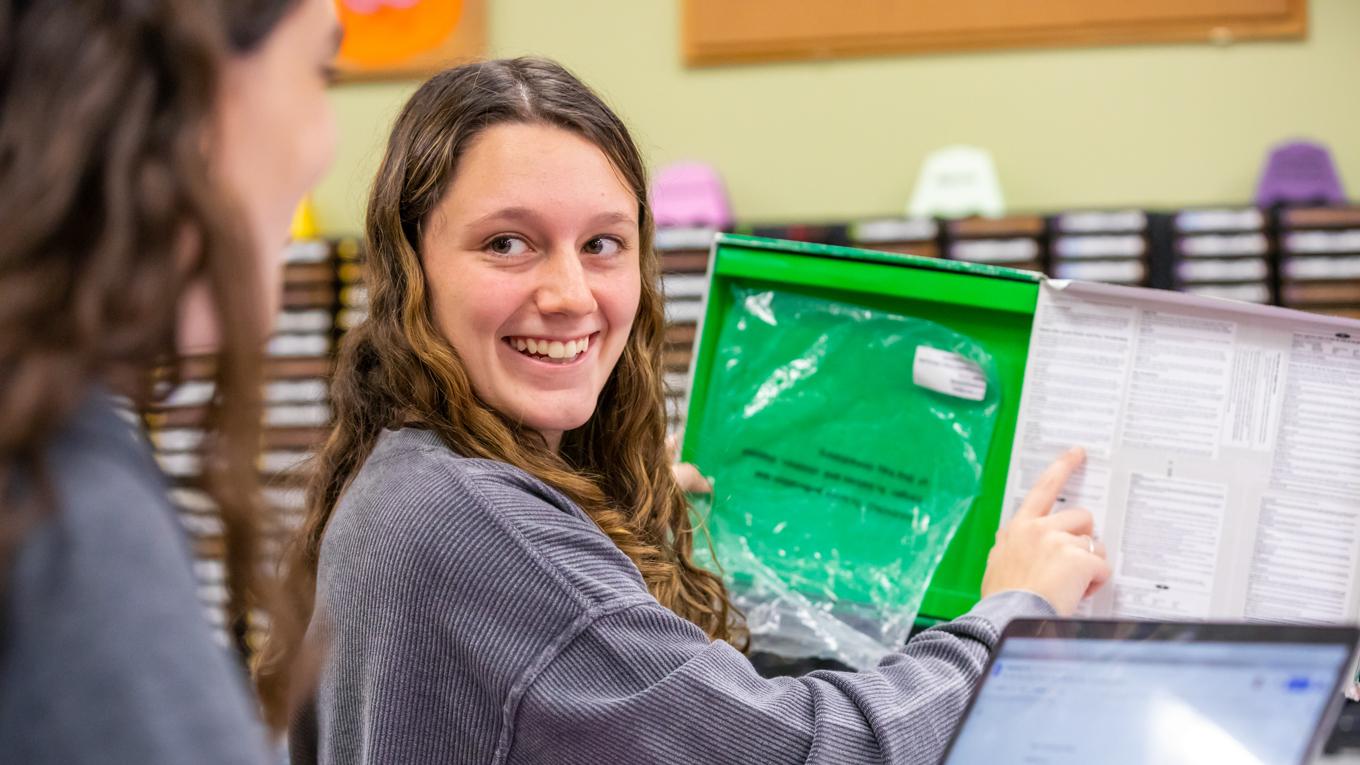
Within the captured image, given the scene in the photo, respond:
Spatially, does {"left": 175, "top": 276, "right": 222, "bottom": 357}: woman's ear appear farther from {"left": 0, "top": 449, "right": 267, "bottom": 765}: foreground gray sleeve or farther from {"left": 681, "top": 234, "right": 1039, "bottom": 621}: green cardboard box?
{"left": 681, "top": 234, "right": 1039, "bottom": 621}: green cardboard box

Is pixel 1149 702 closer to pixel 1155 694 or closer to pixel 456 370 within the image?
pixel 1155 694

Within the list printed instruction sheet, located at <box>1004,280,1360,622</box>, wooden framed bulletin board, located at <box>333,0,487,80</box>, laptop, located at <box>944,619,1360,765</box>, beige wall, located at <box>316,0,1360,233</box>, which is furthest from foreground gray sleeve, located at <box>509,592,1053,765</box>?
wooden framed bulletin board, located at <box>333,0,487,80</box>

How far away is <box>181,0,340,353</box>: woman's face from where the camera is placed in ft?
2.12

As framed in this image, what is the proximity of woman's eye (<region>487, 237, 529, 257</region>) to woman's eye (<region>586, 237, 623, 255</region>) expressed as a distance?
83 millimetres

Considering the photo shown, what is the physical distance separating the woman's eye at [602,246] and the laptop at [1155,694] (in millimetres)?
669

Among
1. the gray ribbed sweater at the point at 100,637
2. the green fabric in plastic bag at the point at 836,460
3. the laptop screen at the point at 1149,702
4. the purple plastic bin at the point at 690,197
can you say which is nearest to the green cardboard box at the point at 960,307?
the green fabric in plastic bag at the point at 836,460

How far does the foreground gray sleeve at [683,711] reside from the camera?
1.10 meters

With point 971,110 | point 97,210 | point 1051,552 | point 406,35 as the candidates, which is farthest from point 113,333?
point 406,35

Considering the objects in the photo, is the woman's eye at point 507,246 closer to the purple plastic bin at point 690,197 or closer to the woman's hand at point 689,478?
the woman's hand at point 689,478

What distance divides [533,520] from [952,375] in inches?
24.4

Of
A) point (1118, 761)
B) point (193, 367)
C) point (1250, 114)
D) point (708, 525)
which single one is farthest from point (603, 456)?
point (1250, 114)

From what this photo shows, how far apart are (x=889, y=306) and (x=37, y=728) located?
121 cm

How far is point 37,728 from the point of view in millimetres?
546

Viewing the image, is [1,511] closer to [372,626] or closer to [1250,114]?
[372,626]
